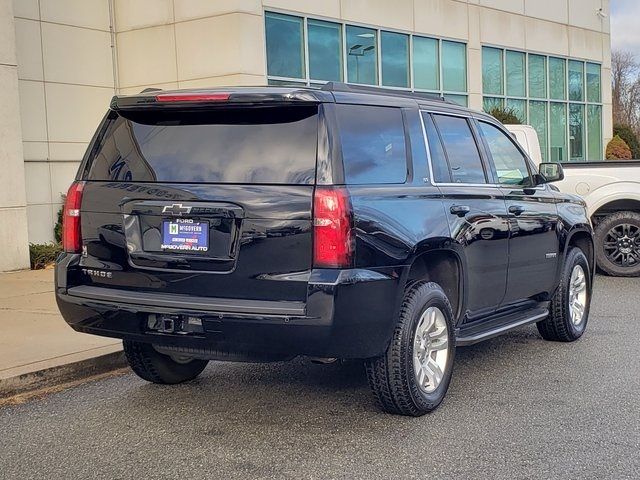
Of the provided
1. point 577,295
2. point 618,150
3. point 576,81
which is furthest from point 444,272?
point 618,150

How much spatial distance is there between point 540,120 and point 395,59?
7.09m

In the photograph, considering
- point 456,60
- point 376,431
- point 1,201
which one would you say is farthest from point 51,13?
point 376,431

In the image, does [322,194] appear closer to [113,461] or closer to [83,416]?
[113,461]

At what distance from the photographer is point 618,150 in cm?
2642

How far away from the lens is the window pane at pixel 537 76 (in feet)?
77.8

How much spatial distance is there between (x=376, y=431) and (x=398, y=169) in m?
1.57

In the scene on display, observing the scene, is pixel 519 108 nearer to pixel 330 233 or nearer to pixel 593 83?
pixel 593 83

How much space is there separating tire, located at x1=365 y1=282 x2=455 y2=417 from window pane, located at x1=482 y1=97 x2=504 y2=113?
17269 mm

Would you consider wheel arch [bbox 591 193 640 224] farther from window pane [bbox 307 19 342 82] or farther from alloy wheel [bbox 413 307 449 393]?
window pane [bbox 307 19 342 82]

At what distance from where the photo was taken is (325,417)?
505cm

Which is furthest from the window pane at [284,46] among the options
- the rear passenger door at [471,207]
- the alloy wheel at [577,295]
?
the rear passenger door at [471,207]

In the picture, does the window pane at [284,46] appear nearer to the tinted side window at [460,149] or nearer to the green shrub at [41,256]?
the green shrub at [41,256]

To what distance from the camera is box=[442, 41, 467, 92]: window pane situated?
66.9 feet

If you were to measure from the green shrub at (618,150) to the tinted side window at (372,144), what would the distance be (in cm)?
2303
